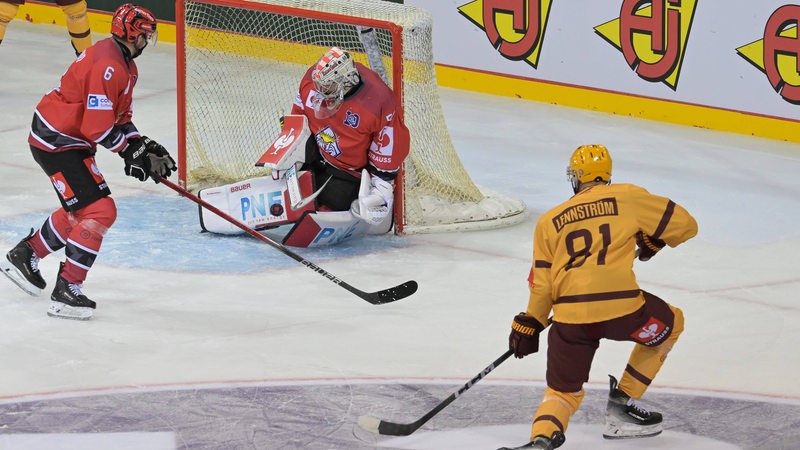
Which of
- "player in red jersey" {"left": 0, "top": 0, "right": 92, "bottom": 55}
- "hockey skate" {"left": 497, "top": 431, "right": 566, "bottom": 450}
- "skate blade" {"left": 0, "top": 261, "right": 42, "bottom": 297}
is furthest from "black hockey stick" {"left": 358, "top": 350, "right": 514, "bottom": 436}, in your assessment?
"player in red jersey" {"left": 0, "top": 0, "right": 92, "bottom": 55}

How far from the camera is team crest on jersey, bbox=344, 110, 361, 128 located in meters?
5.77

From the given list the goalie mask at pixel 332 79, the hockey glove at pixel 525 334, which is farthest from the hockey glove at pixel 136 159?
the hockey glove at pixel 525 334

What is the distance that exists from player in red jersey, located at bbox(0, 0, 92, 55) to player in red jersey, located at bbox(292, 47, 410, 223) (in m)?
3.41

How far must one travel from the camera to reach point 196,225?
6.23 meters

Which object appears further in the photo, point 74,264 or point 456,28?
point 456,28

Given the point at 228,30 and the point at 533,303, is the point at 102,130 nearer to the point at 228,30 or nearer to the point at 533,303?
the point at 533,303

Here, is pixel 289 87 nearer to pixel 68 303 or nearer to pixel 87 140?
pixel 87 140

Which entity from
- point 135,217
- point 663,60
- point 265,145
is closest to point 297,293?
point 135,217

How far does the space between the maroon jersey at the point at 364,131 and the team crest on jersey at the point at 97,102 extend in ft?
4.11

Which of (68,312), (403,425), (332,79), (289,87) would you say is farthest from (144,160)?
(289,87)

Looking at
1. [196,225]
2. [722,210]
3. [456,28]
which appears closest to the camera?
[196,225]

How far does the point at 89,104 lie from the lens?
481cm

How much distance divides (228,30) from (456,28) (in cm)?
220

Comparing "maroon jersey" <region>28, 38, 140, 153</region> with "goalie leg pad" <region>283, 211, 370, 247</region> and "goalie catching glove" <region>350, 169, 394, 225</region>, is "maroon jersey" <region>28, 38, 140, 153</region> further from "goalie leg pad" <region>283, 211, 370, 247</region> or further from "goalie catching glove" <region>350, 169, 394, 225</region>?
"goalie catching glove" <region>350, 169, 394, 225</region>
